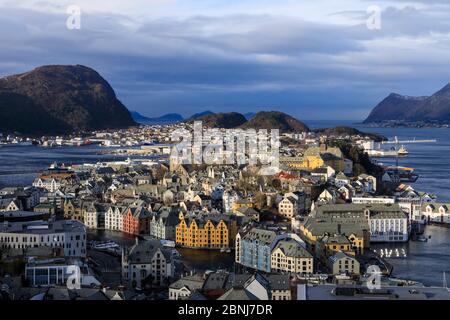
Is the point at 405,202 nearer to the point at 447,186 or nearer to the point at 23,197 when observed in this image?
the point at 447,186

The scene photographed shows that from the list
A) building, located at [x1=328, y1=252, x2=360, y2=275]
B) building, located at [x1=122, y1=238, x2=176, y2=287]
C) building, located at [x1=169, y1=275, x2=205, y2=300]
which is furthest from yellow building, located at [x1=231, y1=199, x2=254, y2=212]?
building, located at [x1=169, y1=275, x2=205, y2=300]

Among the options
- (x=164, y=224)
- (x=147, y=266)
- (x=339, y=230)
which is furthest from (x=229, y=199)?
(x=147, y=266)

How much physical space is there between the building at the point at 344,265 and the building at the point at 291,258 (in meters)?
0.21

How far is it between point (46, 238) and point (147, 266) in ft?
3.82

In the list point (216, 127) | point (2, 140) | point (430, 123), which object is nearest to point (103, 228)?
point (216, 127)

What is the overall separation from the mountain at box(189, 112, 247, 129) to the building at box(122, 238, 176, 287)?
24020 millimetres

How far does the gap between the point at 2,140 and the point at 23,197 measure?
21550 mm

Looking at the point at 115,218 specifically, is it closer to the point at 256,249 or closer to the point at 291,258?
the point at 256,249

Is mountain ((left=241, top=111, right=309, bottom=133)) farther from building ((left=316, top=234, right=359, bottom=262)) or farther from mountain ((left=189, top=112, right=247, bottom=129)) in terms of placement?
building ((left=316, top=234, right=359, bottom=262))

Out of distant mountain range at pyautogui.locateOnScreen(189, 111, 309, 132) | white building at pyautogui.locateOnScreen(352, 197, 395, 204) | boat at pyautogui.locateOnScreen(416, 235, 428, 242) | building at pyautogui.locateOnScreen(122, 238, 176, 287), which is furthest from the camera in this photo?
distant mountain range at pyautogui.locateOnScreen(189, 111, 309, 132)

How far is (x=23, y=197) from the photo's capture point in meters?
9.91

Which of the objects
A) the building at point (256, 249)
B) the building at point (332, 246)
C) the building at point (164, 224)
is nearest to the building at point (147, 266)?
the building at point (256, 249)

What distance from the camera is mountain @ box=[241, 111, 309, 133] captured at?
27.4 m

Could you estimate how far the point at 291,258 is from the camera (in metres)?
5.92
